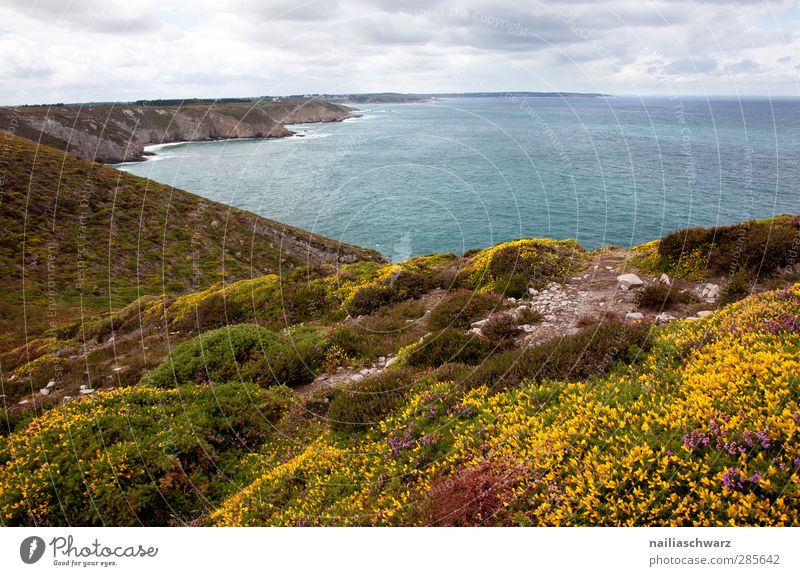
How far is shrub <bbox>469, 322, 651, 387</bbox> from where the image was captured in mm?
7738

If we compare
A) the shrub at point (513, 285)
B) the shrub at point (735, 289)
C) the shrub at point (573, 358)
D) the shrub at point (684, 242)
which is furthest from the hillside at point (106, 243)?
the shrub at point (735, 289)

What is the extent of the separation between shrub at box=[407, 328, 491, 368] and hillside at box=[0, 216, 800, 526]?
59mm

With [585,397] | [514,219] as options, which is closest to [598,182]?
[514,219]

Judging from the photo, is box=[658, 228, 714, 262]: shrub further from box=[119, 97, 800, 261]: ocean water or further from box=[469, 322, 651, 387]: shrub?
box=[119, 97, 800, 261]: ocean water

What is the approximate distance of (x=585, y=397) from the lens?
21.0 ft

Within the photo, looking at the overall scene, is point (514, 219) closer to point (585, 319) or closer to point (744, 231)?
point (744, 231)

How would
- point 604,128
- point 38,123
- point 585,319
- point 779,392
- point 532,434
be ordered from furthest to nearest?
point 604,128 → point 38,123 → point 585,319 → point 532,434 → point 779,392

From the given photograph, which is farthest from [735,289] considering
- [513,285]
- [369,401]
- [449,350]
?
[369,401]

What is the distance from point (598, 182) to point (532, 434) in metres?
90.4

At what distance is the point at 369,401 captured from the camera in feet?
30.3

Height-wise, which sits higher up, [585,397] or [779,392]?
[779,392]

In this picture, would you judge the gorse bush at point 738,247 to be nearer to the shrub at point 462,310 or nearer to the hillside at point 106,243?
the shrub at point 462,310

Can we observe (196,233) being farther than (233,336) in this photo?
Yes

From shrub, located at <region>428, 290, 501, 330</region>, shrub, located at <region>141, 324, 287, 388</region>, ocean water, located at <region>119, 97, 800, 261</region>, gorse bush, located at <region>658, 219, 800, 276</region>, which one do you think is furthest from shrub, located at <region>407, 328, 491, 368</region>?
ocean water, located at <region>119, 97, 800, 261</region>
